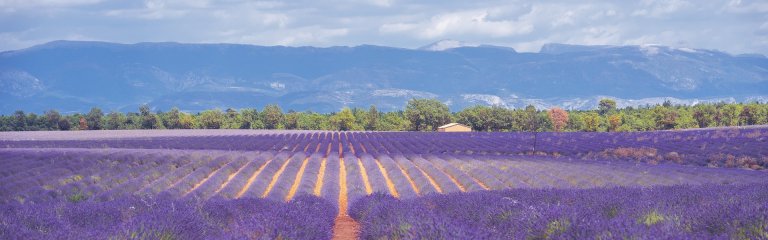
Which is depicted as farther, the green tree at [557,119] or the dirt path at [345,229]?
the green tree at [557,119]

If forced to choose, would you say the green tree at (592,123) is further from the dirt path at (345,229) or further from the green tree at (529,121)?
the dirt path at (345,229)

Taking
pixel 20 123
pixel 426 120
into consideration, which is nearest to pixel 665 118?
pixel 426 120

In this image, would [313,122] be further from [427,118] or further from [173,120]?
[427,118]

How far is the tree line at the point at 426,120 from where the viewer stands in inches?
3718

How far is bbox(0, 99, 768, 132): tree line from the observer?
94.4 meters

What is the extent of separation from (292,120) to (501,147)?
7014 cm

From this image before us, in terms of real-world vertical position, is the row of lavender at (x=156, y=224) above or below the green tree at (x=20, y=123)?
above

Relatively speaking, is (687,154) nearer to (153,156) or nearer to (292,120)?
(153,156)

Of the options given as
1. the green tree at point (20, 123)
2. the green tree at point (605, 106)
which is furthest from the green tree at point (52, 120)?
the green tree at point (605, 106)

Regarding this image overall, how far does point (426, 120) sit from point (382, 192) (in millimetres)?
80232

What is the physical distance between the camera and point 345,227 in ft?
44.3

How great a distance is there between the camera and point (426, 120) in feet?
327

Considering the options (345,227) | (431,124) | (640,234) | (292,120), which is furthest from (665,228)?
(292,120)

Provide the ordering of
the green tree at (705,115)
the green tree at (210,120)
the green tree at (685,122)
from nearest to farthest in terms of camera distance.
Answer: the green tree at (685,122), the green tree at (705,115), the green tree at (210,120)
